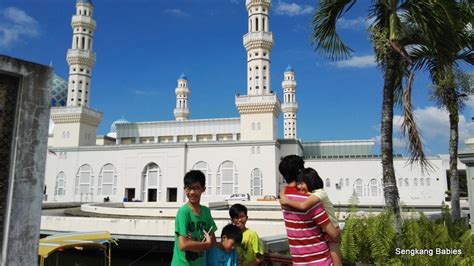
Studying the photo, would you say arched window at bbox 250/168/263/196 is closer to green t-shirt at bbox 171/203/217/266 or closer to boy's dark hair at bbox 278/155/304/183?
green t-shirt at bbox 171/203/217/266

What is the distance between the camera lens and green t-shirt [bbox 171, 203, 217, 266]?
323cm

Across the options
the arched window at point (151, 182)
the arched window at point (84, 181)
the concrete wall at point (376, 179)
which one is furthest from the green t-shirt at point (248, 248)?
the arched window at point (84, 181)

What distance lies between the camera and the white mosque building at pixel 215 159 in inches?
1288

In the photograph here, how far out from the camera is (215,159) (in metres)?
33.6

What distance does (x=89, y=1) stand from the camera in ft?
133

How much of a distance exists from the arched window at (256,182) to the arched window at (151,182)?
8941 millimetres

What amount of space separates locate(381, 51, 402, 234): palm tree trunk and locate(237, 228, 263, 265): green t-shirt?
2.78 meters

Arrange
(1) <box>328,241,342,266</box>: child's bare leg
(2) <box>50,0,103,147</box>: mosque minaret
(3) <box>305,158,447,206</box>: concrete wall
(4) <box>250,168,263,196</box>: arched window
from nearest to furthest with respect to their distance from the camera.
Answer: (1) <box>328,241,342,266</box>: child's bare leg, (4) <box>250,168,263,196</box>: arched window, (3) <box>305,158,447,206</box>: concrete wall, (2) <box>50,0,103,147</box>: mosque minaret

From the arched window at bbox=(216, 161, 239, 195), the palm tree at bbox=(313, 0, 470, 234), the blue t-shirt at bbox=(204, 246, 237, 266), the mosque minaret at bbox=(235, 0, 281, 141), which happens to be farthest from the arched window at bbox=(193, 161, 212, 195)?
the blue t-shirt at bbox=(204, 246, 237, 266)

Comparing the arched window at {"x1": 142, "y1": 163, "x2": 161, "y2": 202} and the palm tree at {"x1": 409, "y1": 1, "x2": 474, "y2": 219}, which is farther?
the arched window at {"x1": 142, "y1": 163, "x2": 161, "y2": 202}

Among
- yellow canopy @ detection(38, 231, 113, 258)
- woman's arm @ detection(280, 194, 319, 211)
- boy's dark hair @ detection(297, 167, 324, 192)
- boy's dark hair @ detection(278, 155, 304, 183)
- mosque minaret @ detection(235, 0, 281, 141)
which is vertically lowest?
yellow canopy @ detection(38, 231, 113, 258)

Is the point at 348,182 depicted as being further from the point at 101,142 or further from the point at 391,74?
the point at 101,142

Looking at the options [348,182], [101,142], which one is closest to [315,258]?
[348,182]

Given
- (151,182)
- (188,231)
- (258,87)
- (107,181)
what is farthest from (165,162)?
(188,231)
